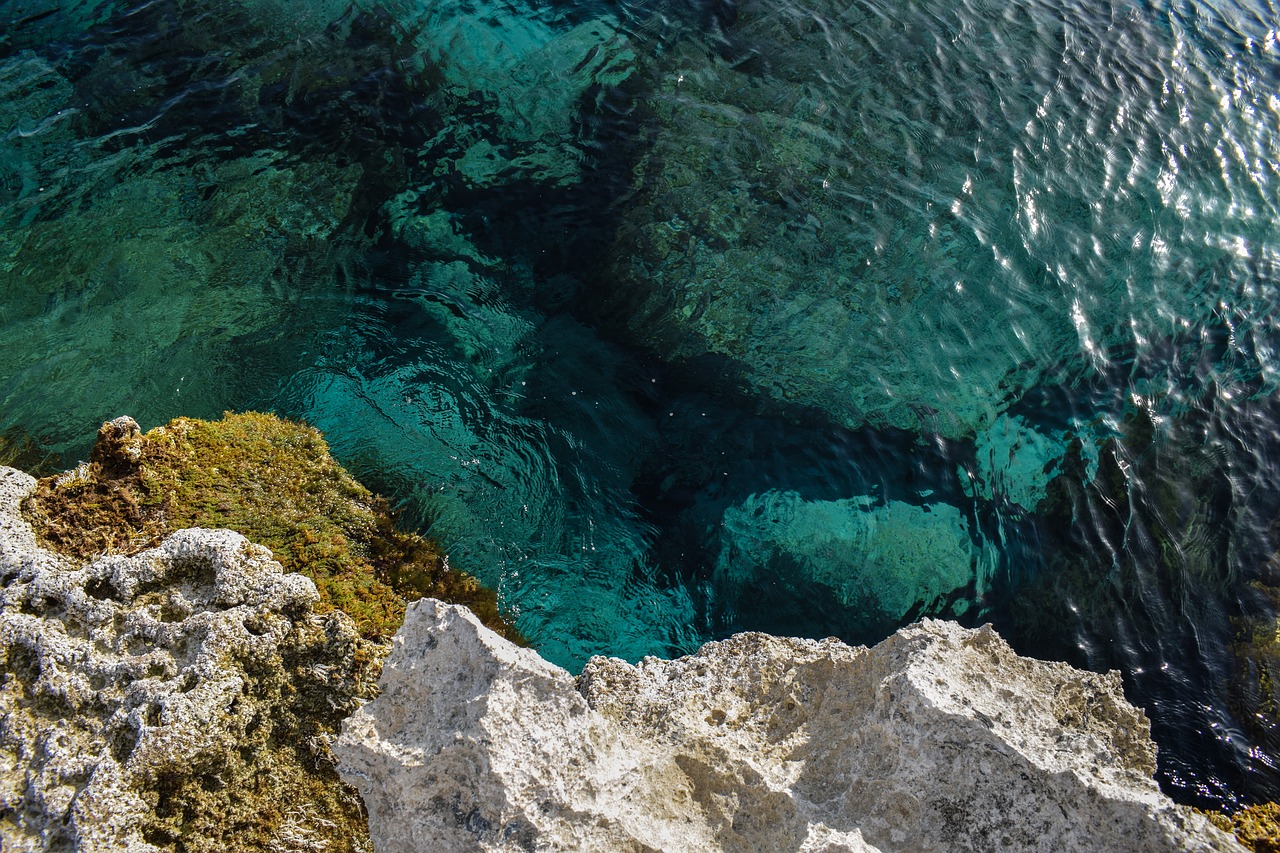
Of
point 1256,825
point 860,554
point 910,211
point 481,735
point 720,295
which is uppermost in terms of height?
point 910,211

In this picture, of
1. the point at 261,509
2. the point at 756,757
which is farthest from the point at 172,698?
the point at 756,757

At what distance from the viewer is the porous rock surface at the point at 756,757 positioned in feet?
14.9

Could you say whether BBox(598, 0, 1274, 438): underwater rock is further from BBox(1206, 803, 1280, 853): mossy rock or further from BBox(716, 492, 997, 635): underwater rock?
BBox(1206, 803, 1280, 853): mossy rock

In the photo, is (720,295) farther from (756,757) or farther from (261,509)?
(756,757)

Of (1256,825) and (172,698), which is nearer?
(172,698)

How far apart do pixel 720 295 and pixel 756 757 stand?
5808mm

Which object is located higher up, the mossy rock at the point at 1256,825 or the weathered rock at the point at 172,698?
the weathered rock at the point at 172,698

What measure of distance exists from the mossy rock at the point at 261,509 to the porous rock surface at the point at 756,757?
161cm

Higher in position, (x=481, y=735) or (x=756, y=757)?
(x=481, y=735)

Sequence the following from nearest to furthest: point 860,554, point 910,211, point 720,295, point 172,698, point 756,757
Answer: point 172,698
point 756,757
point 860,554
point 720,295
point 910,211

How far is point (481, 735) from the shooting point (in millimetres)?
4645

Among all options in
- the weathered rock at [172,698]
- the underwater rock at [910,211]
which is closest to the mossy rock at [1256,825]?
the underwater rock at [910,211]

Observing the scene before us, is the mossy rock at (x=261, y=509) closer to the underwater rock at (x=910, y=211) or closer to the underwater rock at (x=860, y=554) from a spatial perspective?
the underwater rock at (x=860, y=554)

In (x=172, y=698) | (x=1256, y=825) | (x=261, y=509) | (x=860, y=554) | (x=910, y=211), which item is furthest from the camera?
(x=910, y=211)
